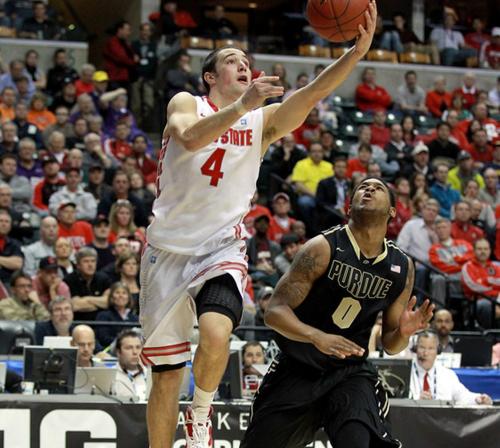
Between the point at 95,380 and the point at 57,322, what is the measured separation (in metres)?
1.89

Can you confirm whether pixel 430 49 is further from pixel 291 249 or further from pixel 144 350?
pixel 144 350

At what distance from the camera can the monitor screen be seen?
29.0ft

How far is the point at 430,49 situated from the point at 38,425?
615 inches

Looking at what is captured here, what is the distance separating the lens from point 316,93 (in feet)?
21.0

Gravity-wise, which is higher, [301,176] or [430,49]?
[430,49]

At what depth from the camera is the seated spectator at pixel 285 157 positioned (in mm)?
16875

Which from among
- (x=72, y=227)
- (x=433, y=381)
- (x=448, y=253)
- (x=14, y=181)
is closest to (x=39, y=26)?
(x=14, y=181)

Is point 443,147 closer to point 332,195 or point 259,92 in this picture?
point 332,195

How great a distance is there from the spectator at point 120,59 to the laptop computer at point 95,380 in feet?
32.8

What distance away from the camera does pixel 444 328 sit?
Answer: 1177 cm

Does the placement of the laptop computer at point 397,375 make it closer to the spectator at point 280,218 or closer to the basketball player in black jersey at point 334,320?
the basketball player in black jersey at point 334,320

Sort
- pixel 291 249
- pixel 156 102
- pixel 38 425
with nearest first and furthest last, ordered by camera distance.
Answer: pixel 38 425 → pixel 291 249 → pixel 156 102

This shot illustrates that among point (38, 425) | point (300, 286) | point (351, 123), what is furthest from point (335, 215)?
point (300, 286)

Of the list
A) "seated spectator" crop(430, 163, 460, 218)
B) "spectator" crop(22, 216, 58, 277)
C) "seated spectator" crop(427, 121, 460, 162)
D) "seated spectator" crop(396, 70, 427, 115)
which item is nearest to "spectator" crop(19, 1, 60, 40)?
"seated spectator" crop(396, 70, 427, 115)
